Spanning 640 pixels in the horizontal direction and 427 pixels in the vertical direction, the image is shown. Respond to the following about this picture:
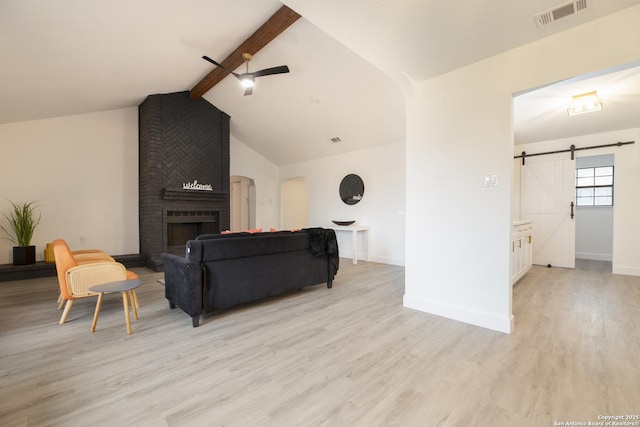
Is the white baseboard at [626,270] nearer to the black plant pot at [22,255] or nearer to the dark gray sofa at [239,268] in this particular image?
Result: the dark gray sofa at [239,268]

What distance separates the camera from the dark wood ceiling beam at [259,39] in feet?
10.5

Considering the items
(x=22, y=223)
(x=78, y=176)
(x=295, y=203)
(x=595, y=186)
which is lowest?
(x=22, y=223)

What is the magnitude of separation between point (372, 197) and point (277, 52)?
3322mm

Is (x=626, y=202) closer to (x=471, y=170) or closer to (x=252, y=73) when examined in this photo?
(x=471, y=170)

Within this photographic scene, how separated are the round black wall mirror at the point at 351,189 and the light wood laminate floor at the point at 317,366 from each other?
338cm

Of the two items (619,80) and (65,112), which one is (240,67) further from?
(619,80)

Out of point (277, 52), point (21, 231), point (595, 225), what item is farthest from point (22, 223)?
point (595, 225)

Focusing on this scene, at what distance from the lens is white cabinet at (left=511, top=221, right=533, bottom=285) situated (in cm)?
366

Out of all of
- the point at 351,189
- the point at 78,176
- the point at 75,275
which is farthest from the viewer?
the point at 351,189

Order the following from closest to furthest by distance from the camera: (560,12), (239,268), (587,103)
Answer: (560,12) < (239,268) < (587,103)

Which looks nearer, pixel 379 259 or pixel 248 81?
pixel 248 81

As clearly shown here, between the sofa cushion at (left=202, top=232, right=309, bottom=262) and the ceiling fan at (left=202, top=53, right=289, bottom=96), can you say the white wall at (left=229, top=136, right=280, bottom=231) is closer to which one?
the ceiling fan at (left=202, top=53, right=289, bottom=96)

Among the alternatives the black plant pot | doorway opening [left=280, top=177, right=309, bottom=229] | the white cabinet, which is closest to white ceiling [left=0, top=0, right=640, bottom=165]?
the white cabinet

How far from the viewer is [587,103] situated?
139 inches
